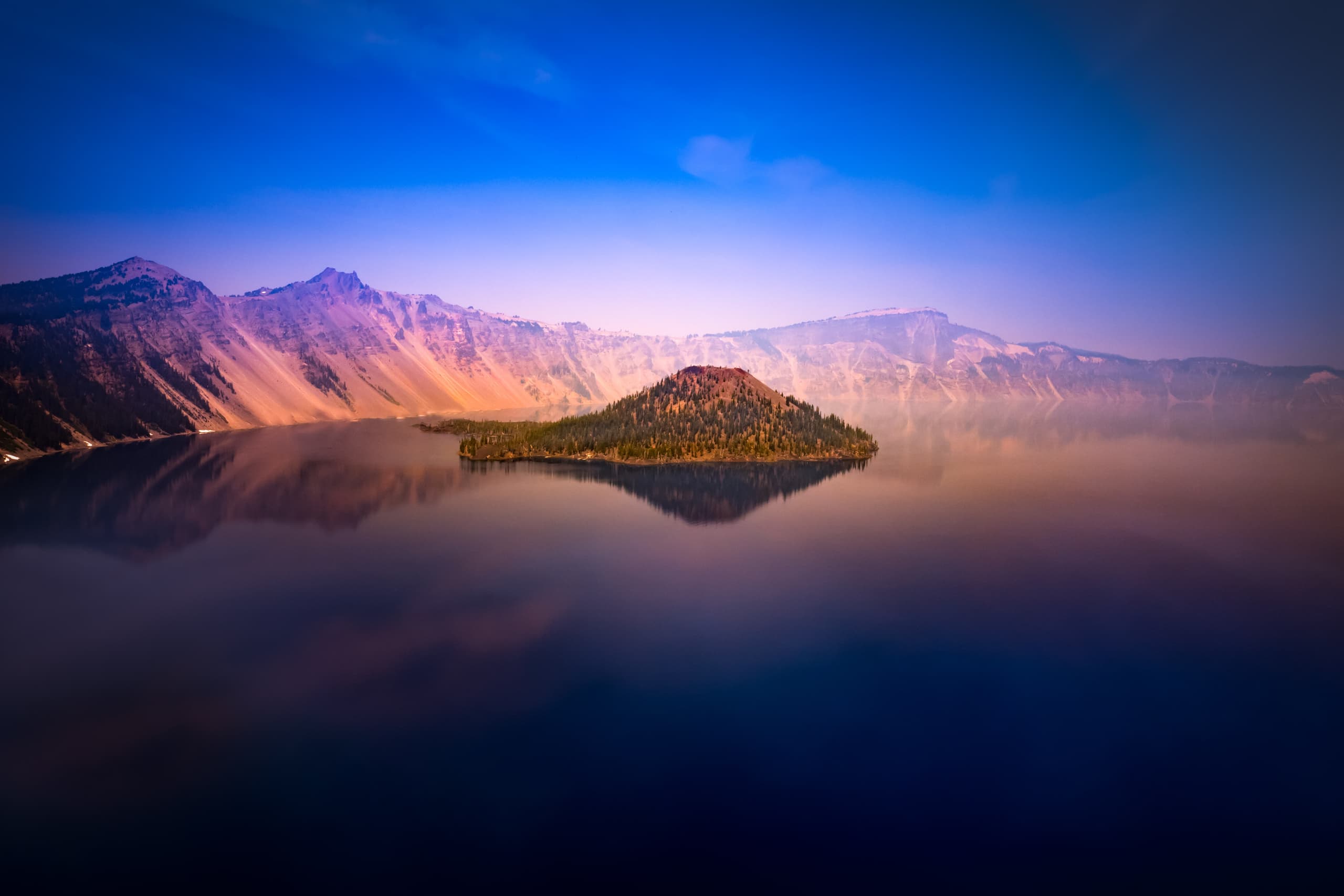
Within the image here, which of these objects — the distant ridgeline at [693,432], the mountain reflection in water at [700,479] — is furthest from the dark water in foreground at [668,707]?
the distant ridgeline at [693,432]

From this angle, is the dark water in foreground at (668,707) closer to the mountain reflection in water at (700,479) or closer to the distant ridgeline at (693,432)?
the mountain reflection in water at (700,479)

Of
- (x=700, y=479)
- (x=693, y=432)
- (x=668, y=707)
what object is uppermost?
(x=693, y=432)

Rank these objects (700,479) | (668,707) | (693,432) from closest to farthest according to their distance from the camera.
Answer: (668,707) → (700,479) → (693,432)

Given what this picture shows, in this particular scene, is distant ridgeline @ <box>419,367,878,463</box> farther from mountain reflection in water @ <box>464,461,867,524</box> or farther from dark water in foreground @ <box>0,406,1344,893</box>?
dark water in foreground @ <box>0,406,1344,893</box>

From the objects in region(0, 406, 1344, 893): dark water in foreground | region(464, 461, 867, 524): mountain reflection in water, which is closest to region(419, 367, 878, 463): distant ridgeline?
region(464, 461, 867, 524): mountain reflection in water

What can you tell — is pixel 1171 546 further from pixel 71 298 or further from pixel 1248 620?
pixel 71 298

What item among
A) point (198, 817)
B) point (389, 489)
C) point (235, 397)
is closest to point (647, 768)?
point (198, 817)

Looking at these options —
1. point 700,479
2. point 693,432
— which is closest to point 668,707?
point 700,479

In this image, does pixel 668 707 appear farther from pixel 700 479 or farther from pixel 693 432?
pixel 693 432
